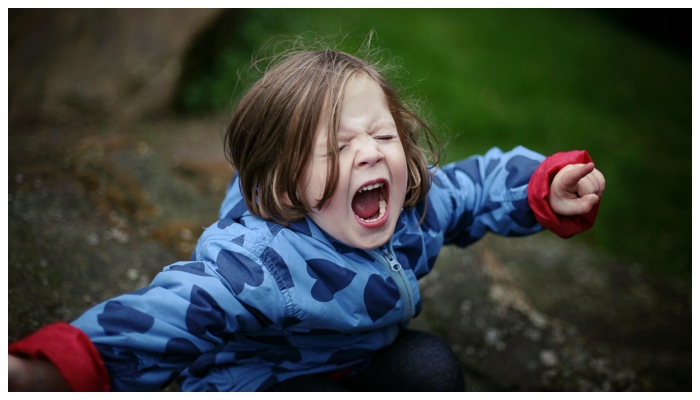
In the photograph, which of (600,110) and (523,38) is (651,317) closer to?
(600,110)

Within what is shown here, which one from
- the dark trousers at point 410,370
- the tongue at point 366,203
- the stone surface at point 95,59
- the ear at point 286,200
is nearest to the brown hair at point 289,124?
the ear at point 286,200

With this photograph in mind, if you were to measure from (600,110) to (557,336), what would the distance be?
3.01 m

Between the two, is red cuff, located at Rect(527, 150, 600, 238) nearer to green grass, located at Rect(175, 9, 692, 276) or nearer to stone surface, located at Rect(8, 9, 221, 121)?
green grass, located at Rect(175, 9, 692, 276)

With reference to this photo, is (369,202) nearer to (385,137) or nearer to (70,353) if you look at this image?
(385,137)

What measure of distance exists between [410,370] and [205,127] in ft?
6.79

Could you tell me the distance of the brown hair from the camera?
126 cm

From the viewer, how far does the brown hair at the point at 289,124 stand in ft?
4.13

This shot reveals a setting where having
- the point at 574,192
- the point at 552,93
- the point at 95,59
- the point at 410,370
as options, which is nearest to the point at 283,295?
the point at 410,370

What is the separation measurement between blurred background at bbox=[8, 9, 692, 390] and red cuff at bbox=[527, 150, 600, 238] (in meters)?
0.28

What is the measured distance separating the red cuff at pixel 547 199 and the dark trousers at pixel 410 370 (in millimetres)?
479

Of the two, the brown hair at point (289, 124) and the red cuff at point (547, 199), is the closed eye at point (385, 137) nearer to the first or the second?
the brown hair at point (289, 124)

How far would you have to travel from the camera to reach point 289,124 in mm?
1270

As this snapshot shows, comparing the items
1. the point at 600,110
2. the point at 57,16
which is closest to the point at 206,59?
the point at 57,16

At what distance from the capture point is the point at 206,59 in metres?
3.26
